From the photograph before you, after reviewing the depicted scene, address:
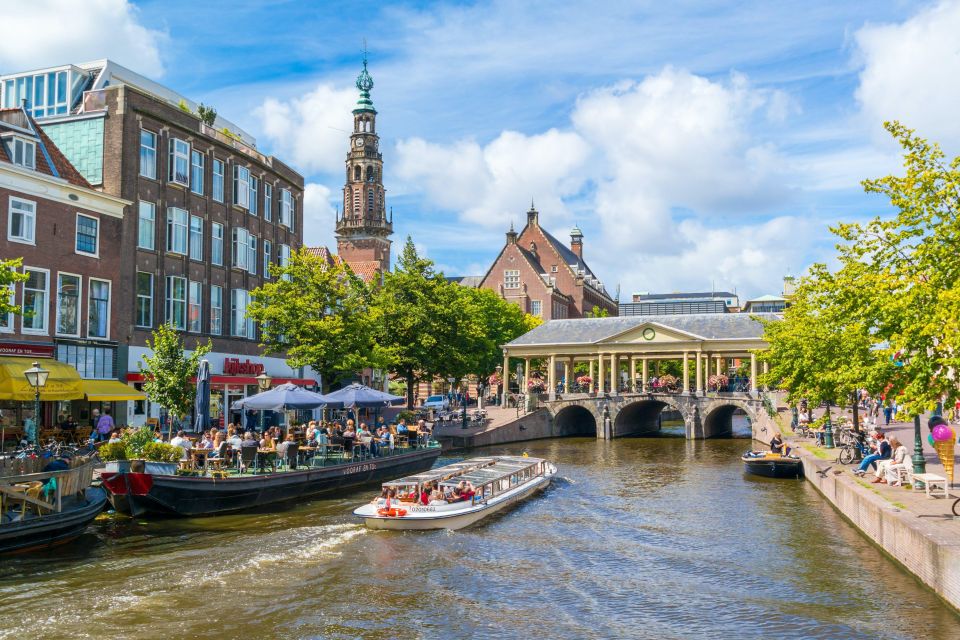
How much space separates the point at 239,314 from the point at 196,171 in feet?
27.4

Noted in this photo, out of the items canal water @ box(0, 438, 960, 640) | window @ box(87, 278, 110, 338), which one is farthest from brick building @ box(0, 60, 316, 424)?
canal water @ box(0, 438, 960, 640)

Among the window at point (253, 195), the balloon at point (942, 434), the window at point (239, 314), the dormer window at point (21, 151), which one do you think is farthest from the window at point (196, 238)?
the balloon at point (942, 434)

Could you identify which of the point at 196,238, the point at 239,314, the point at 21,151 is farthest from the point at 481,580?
the point at 239,314

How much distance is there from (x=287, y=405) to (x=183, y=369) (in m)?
4.35

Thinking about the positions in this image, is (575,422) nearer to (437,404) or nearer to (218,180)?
(437,404)

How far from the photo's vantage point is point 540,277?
114 metres

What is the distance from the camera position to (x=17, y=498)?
67.2 feet

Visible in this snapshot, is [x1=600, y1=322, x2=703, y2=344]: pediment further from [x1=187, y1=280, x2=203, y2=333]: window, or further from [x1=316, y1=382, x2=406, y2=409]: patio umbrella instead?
[x1=187, y1=280, x2=203, y2=333]: window

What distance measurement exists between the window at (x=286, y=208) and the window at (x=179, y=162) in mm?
10127

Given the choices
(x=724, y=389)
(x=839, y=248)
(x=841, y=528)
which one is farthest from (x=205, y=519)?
(x=724, y=389)

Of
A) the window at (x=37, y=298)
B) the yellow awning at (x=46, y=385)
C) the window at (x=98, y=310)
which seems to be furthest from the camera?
the window at (x=98, y=310)

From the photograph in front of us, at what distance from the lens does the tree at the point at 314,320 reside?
4216cm

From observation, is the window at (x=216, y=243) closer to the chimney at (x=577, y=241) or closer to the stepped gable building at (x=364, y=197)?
the stepped gable building at (x=364, y=197)

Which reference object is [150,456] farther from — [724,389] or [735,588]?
[724,389]
